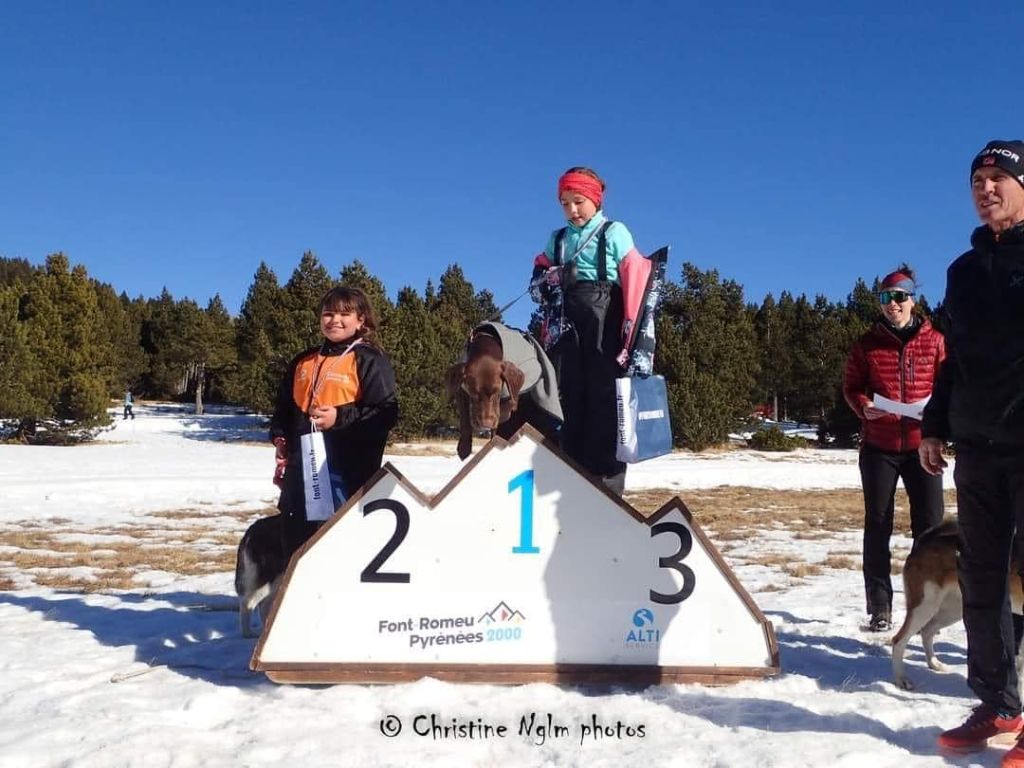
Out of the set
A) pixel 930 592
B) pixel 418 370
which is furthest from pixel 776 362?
pixel 930 592

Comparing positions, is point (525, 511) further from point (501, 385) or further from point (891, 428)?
point (891, 428)

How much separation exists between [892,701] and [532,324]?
2480mm

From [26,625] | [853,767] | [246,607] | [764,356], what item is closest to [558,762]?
[853,767]

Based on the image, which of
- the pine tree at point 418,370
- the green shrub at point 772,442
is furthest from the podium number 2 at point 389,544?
the green shrub at point 772,442

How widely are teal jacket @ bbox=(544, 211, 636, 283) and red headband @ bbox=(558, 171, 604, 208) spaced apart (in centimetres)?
10

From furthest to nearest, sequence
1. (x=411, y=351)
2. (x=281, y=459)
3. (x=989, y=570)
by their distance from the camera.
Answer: (x=411, y=351), (x=281, y=459), (x=989, y=570)

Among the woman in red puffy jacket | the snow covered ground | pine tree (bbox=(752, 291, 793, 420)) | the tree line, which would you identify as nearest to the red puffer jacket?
the woman in red puffy jacket

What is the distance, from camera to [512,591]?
3.64 m

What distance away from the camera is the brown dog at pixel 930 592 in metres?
3.66

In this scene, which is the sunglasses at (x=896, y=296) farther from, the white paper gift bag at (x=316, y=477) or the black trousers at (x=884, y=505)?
the white paper gift bag at (x=316, y=477)

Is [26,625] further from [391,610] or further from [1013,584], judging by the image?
[1013,584]

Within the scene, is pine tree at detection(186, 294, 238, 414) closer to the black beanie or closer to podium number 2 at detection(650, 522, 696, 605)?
podium number 2 at detection(650, 522, 696, 605)

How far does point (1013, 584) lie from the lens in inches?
137

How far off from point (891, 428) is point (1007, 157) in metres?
2.14
